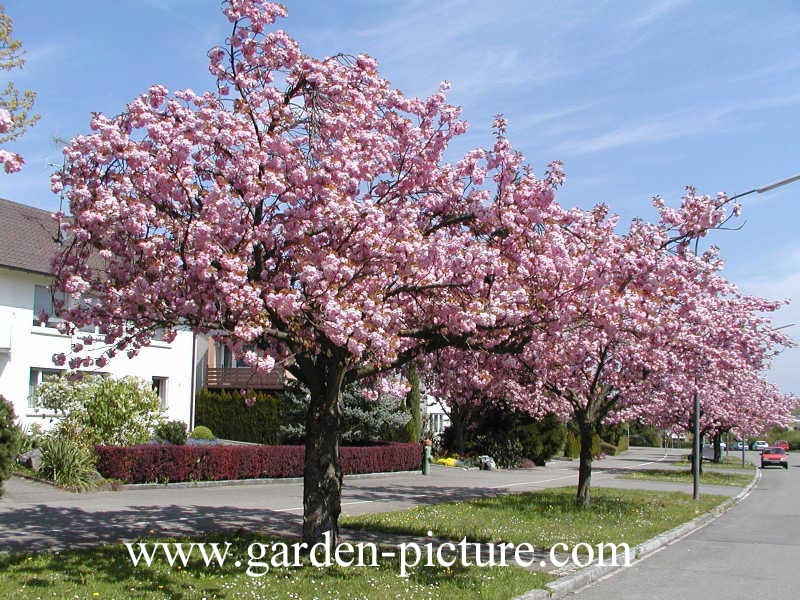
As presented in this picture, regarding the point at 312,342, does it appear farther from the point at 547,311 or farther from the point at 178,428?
the point at 178,428

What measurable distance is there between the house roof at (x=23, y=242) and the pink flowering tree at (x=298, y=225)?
15.2m

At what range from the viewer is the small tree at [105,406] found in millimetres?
20859

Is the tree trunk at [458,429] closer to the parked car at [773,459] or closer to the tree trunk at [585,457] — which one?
the tree trunk at [585,457]

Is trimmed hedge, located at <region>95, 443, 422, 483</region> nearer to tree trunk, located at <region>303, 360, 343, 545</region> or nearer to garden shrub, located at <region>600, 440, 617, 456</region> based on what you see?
tree trunk, located at <region>303, 360, 343, 545</region>

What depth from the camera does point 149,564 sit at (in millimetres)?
9195

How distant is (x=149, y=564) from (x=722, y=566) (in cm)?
814

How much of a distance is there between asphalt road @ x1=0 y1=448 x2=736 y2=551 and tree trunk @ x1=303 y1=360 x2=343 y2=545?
269 cm

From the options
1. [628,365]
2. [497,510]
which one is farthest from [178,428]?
[628,365]

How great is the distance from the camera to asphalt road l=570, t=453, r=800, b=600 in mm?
9656

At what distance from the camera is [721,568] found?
11617 millimetres

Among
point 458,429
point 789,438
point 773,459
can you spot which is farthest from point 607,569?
point 789,438

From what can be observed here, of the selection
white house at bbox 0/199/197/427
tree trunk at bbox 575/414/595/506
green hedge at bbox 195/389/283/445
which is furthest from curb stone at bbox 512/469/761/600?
green hedge at bbox 195/389/283/445

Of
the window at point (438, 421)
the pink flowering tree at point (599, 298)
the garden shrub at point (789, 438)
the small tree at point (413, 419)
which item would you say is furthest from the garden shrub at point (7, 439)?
the garden shrub at point (789, 438)

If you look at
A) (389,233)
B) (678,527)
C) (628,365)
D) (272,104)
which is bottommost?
(678,527)
